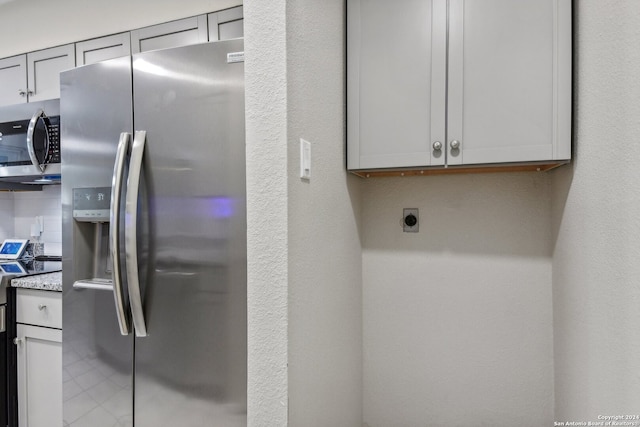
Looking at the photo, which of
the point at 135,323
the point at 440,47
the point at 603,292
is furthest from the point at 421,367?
the point at 440,47

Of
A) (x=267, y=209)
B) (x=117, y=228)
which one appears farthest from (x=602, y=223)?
(x=117, y=228)

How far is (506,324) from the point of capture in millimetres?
1457

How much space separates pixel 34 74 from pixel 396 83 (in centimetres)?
228

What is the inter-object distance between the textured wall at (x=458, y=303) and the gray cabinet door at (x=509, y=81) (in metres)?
0.31

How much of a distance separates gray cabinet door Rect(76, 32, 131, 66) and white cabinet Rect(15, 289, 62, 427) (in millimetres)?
1323

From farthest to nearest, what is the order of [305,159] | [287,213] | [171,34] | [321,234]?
[171,34], [321,234], [305,159], [287,213]

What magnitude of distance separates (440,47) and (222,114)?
2.68 ft

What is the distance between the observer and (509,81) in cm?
118

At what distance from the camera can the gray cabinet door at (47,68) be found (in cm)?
206

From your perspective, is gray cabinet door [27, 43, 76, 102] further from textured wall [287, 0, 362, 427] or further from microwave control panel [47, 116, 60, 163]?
textured wall [287, 0, 362, 427]

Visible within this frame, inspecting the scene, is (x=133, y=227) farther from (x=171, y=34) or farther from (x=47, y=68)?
(x=47, y=68)

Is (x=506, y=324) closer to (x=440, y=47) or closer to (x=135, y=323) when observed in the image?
(x=440, y=47)

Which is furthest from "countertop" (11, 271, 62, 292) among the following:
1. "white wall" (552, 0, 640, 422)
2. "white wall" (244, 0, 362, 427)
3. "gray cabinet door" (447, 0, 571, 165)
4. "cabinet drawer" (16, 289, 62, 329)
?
"white wall" (552, 0, 640, 422)

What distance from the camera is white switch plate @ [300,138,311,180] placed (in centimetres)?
95
